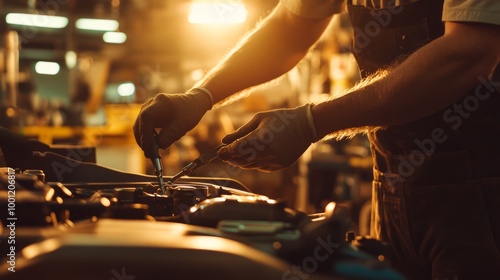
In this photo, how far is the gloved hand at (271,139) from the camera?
1325mm

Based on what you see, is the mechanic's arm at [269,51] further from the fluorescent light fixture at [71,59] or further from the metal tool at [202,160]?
the fluorescent light fixture at [71,59]

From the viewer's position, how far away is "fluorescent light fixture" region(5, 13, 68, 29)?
10.1 m

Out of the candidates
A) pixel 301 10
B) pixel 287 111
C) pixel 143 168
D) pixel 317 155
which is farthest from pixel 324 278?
pixel 143 168

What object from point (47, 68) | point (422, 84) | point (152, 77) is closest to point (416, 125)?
point (422, 84)

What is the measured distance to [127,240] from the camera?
70 cm

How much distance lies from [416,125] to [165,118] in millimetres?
605

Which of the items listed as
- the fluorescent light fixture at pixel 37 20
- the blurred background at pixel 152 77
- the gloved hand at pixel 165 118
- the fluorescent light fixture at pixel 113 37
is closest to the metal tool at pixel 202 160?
the gloved hand at pixel 165 118

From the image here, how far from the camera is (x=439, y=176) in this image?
5.35ft

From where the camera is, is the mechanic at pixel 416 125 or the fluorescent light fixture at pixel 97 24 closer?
the mechanic at pixel 416 125

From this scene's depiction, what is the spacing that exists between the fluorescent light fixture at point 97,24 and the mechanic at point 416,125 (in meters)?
9.73

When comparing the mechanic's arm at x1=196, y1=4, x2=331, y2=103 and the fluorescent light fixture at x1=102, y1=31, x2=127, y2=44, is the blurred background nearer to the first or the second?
the fluorescent light fixture at x1=102, y1=31, x2=127, y2=44

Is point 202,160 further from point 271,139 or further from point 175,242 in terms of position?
point 175,242

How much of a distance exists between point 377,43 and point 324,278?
1109 mm

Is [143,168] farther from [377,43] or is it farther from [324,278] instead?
[324,278]
